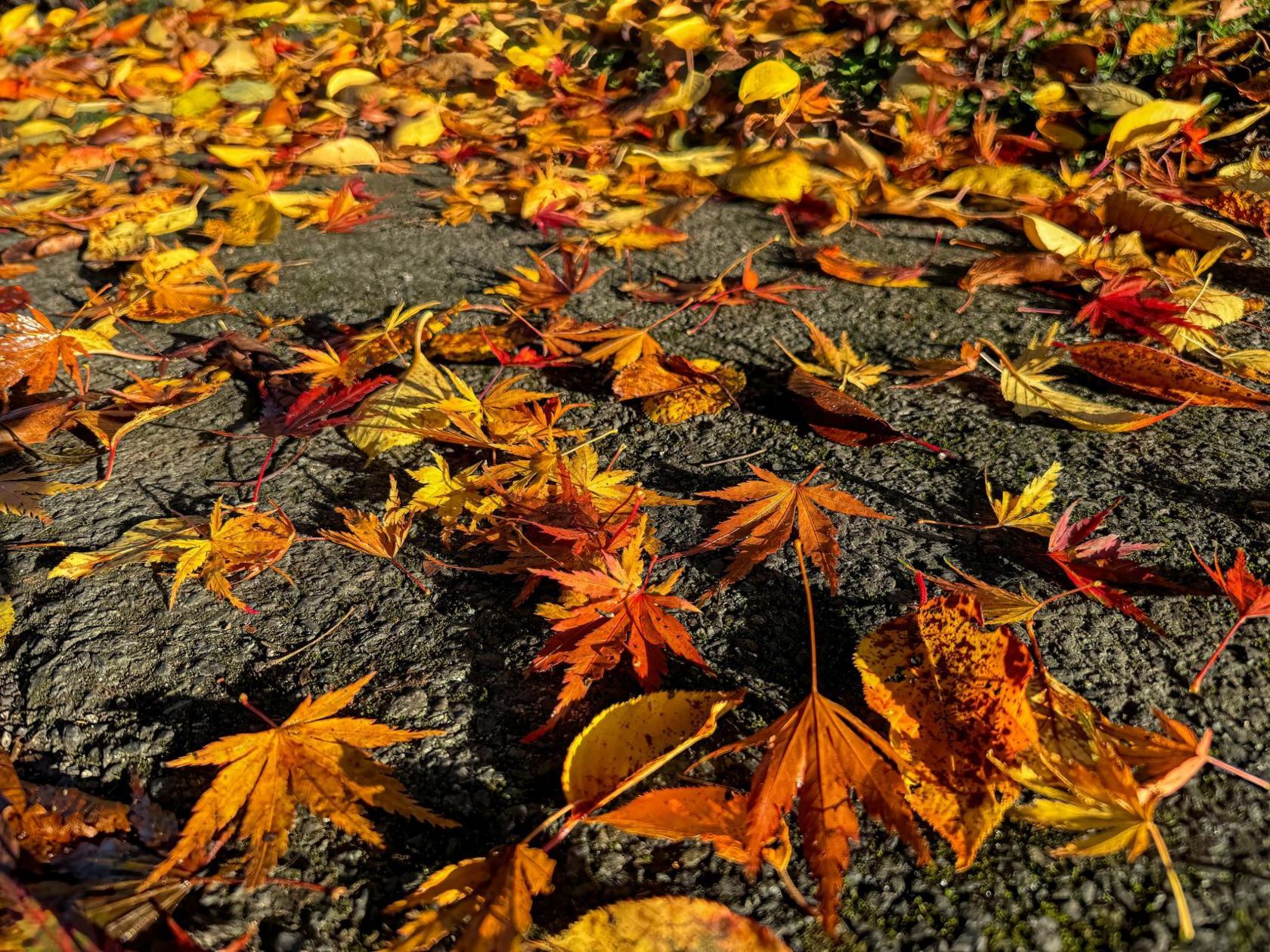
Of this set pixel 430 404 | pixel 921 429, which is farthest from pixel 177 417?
pixel 921 429

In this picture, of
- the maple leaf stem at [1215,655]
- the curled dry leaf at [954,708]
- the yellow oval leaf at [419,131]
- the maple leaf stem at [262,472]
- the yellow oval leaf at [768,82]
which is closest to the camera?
the curled dry leaf at [954,708]

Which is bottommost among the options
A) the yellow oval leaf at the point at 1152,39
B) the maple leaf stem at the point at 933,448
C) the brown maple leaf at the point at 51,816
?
the maple leaf stem at the point at 933,448

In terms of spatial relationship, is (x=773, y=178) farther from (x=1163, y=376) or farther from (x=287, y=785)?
(x=287, y=785)

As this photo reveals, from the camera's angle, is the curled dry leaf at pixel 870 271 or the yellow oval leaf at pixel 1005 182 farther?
the yellow oval leaf at pixel 1005 182

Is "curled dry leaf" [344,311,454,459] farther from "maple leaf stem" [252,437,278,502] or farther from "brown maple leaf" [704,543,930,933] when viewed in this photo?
"brown maple leaf" [704,543,930,933]

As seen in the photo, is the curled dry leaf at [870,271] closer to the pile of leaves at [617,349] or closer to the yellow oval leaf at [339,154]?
the pile of leaves at [617,349]

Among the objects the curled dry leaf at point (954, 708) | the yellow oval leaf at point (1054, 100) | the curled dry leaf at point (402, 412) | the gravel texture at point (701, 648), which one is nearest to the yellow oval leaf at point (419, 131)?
the gravel texture at point (701, 648)

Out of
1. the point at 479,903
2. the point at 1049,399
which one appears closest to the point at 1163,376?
the point at 1049,399
